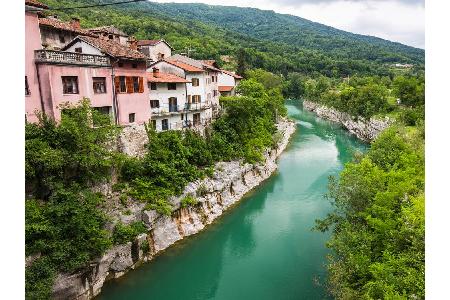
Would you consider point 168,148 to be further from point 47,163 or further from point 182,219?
point 47,163

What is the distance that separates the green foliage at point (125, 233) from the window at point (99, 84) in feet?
30.9

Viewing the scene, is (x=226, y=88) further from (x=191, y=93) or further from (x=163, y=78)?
(x=163, y=78)

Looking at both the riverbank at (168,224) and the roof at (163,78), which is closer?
the riverbank at (168,224)

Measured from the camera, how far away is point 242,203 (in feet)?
104

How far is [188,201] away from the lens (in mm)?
25641

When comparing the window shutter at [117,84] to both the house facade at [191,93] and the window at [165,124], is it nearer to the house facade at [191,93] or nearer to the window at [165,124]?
the window at [165,124]

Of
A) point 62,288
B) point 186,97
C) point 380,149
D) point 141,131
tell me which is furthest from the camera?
point 186,97

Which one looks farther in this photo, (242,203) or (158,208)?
(242,203)

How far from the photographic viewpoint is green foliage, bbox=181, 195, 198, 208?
25406mm

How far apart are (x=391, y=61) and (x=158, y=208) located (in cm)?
18873

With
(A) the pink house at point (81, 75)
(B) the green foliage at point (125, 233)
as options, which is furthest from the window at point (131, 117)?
(B) the green foliage at point (125, 233)

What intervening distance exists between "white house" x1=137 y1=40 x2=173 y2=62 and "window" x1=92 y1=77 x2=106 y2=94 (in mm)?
16527

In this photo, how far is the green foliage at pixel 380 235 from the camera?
12758 millimetres

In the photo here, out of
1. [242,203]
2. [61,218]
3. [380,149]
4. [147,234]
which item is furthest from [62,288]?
[380,149]
